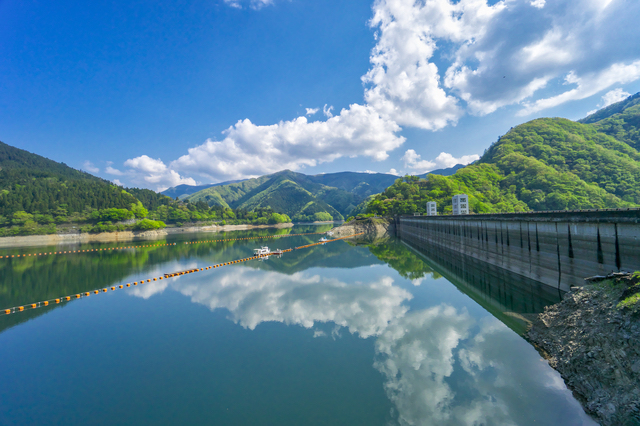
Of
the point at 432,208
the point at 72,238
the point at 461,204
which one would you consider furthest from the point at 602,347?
the point at 72,238

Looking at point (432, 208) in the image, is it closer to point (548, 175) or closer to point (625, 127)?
point (548, 175)

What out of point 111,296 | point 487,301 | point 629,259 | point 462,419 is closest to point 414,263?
point 487,301

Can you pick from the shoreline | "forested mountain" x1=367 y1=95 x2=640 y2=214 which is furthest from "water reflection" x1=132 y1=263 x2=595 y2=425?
the shoreline

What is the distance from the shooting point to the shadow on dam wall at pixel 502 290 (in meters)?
15.8

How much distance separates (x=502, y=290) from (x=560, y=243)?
546 cm

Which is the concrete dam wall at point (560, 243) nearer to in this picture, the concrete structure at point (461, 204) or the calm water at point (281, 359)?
the calm water at point (281, 359)

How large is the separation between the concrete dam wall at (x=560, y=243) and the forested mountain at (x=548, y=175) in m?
51.1

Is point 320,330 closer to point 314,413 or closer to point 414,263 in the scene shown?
point 314,413

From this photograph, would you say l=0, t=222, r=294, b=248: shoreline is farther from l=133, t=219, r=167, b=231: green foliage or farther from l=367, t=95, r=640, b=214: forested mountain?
l=367, t=95, r=640, b=214: forested mountain

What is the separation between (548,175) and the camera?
231 ft

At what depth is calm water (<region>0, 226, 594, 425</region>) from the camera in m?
8.36

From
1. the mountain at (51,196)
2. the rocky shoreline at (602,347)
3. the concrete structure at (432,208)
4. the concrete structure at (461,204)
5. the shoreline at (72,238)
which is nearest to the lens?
the rocky shoreline at (602,347)

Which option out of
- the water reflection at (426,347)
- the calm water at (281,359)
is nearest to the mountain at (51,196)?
the calm water at (281,359)

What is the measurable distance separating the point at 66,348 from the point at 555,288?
30.7 metres
